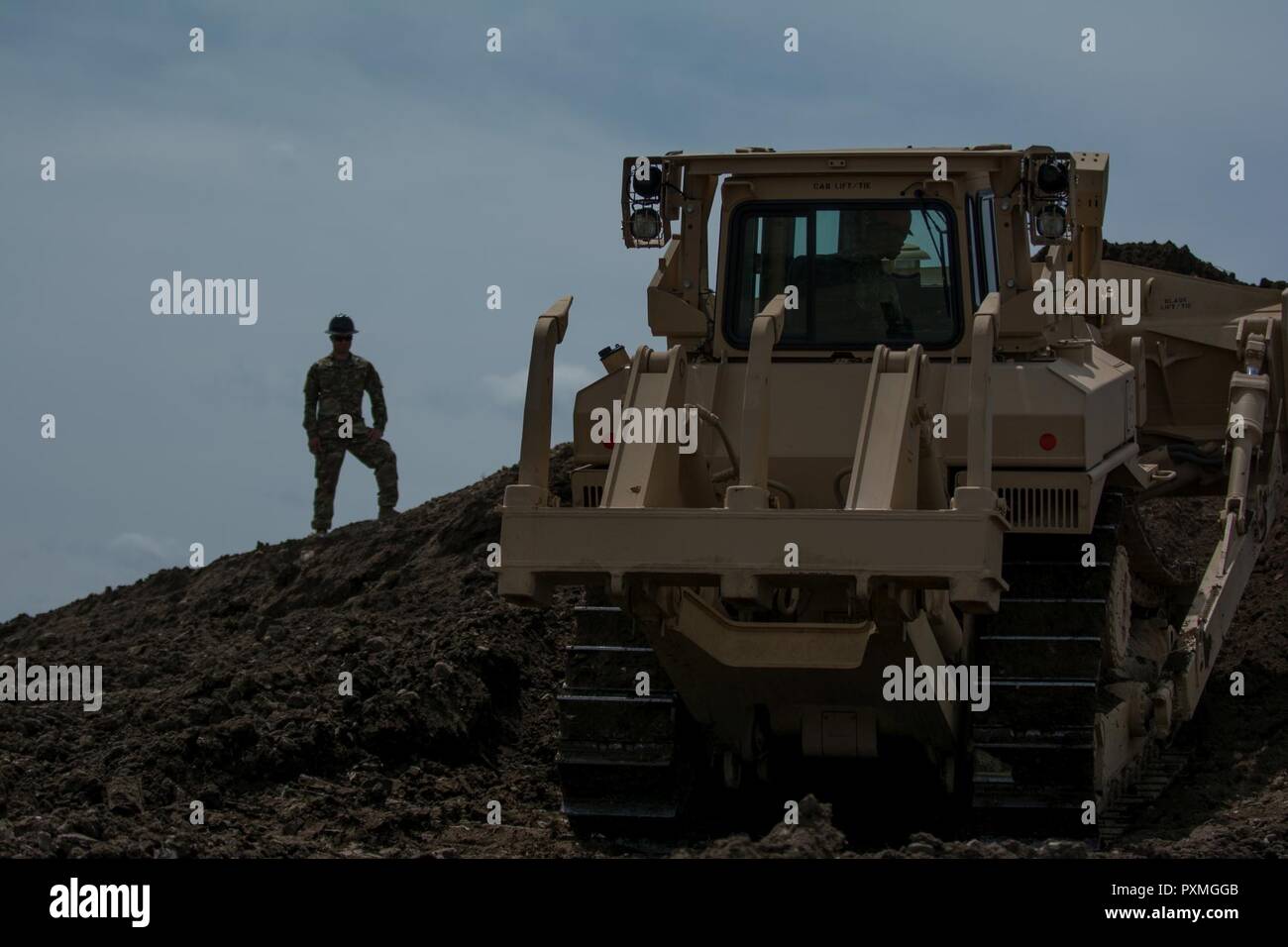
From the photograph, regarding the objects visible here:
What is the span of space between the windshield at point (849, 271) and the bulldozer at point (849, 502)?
0.04 feet

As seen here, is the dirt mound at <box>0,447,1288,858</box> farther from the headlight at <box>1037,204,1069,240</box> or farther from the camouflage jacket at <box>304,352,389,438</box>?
the headlight at <box>1037,204,1069,240</box>

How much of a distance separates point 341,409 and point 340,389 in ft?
0.56

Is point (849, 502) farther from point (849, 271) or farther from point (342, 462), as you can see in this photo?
point (342, 462)

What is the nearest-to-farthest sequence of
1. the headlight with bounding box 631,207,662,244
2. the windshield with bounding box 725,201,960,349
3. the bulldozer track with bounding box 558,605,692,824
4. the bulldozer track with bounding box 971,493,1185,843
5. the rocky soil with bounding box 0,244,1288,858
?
the rocky soil with bounding box 0,244,1288,858
the bulldozer track with bounding box 971,493,1185,843
the bulldozer track with bounding box 558,605,692,824
the windshield with bounding box 725,201,960,349
the headlight with bounding box 631,207,662,244

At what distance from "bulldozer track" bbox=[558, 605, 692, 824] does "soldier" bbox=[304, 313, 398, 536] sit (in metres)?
7.68

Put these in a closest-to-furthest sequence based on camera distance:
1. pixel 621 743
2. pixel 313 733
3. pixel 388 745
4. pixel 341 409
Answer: pixel 621 743 → pixel 313 733 → pixel 388 745 → pixel 341 409

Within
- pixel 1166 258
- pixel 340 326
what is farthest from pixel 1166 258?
pixel 340 326

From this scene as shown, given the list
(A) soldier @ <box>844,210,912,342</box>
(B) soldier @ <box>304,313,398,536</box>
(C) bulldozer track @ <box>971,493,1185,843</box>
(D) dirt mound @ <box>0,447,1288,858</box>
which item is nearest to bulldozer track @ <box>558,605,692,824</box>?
(D) dirt mound @ <box>0,447,1288,858</box>

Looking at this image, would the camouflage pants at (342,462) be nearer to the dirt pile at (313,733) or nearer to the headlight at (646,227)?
the dirt pile at (313,733)

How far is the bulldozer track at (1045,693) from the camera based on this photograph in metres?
9.48

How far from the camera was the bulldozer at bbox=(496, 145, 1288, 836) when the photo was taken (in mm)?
8586

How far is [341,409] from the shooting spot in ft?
57.1
